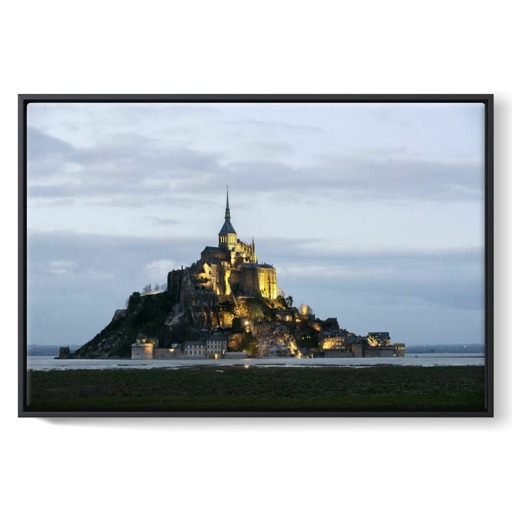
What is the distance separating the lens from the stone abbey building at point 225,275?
5.12 m

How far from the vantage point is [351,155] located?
5203 mm

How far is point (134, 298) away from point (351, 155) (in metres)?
1.58

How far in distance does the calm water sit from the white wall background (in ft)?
0.60

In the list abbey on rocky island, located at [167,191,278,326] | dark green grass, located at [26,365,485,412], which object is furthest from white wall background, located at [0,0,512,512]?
abbey on rocky island, located at [167,191,278,326]

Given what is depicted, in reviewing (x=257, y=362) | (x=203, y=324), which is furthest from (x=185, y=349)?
(x=257, y=362)

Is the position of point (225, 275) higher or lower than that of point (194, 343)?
higher

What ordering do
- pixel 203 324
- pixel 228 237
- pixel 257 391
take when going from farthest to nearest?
pixel 203 324 < pixel 228 237 < pixel 257 391

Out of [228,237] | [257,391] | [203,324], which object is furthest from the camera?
[203,324]

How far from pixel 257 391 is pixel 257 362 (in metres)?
0.19
